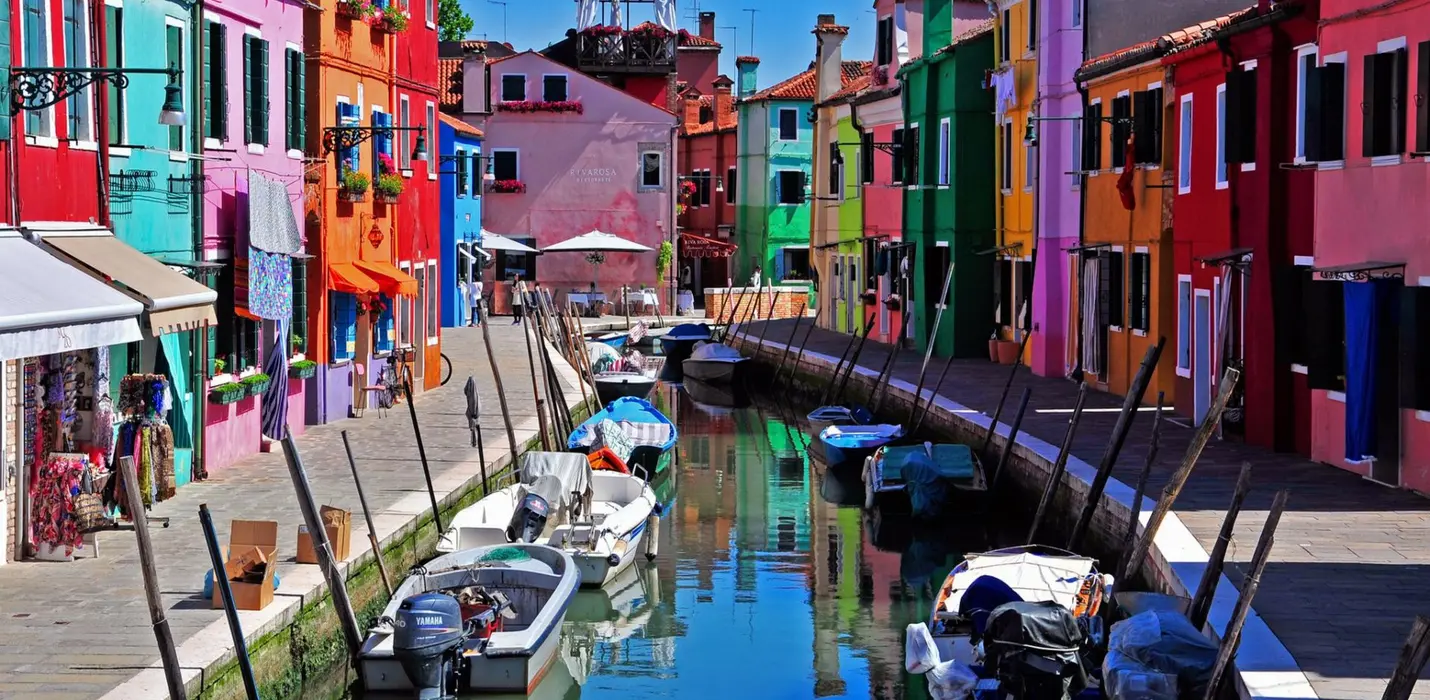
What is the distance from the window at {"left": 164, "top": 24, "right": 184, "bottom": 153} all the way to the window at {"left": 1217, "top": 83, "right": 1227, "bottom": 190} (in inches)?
498

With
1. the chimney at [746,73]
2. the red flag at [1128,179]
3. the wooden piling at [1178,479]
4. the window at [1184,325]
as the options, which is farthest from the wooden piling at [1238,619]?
the chimney at [746,73]

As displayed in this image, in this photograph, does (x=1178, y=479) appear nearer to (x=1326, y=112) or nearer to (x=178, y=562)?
(x=1326, y=112)

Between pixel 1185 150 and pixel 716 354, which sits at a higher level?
pixel 1185 150

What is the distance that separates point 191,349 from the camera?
63.0 ft

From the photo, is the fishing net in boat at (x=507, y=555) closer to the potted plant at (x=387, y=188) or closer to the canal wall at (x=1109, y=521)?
the canal wall at (x=1109, y=521)

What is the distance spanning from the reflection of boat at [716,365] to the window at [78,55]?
1078 inches

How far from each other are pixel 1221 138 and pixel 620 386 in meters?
15.6

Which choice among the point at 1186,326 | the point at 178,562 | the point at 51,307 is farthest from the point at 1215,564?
the point at 1186,326

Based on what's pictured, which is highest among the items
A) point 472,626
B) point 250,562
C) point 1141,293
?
point 1141,293

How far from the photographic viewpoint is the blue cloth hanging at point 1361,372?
1809 centimetres

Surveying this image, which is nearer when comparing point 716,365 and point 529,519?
point 529,519

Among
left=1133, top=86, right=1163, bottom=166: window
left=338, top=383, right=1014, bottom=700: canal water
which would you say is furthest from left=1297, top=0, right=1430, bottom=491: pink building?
left=1133, top=86, right=1163, bottom=166: window

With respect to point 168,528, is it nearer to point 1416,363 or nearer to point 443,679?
point 443,679

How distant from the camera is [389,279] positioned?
27250 mm
